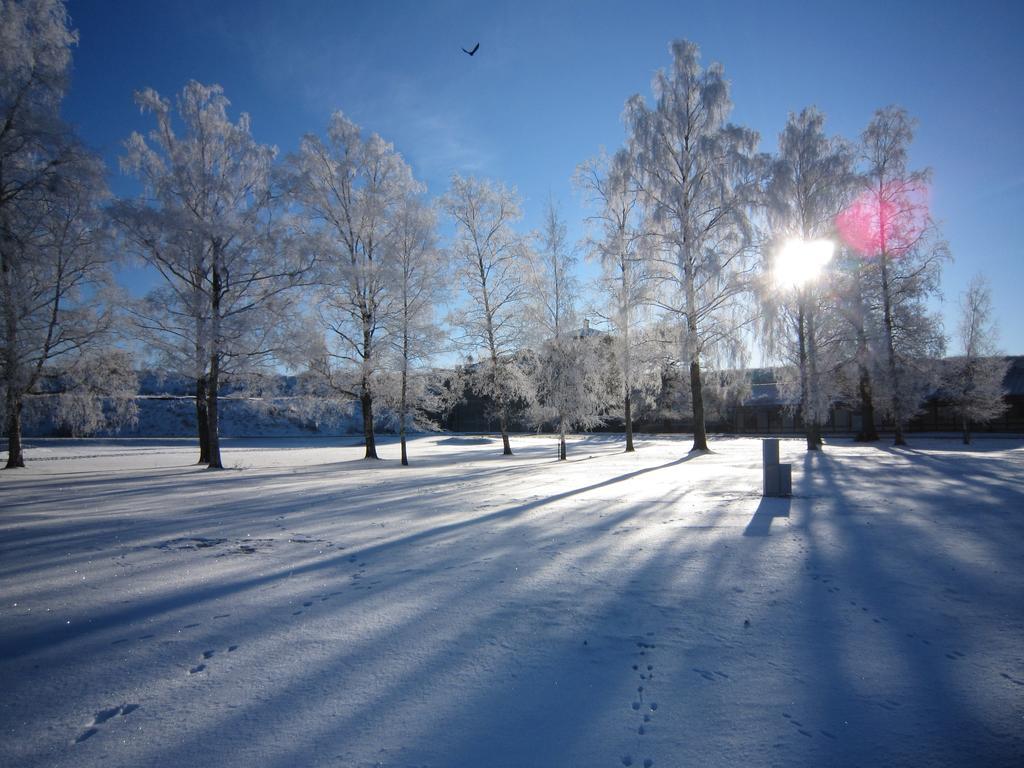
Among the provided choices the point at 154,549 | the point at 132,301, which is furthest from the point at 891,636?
the point at 132,301

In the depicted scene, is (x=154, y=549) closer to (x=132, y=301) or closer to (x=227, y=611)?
(x=227, y=611)

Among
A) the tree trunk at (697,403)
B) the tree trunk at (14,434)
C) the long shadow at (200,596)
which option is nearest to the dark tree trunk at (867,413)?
the tree trunk at (697,403)

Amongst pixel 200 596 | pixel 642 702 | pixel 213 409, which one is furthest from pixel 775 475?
pixel 213 409

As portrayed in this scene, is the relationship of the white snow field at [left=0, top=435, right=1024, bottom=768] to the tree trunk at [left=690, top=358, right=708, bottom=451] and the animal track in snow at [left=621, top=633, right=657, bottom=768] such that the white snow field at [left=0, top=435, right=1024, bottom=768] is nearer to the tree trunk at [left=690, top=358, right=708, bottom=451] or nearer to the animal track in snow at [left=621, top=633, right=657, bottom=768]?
the animal track in snow at [left=621, top=633, right=657, bottom=768]

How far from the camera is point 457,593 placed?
3.89 meters

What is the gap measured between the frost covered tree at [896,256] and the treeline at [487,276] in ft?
0.28

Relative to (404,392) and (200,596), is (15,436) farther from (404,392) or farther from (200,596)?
(200,596)

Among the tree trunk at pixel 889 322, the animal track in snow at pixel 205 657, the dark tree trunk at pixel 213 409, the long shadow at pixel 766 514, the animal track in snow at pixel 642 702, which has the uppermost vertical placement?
the tree trunk at pixel 889 322

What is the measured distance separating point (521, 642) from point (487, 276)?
19.4 metres

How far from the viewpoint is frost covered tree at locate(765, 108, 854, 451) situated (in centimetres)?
1889

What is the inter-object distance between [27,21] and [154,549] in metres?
14.3

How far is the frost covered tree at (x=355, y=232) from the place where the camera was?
18.1m

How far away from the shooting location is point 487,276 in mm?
21391

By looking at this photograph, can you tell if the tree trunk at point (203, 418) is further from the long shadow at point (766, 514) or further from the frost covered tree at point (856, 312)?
the frost covered tree at point (856, 312)
